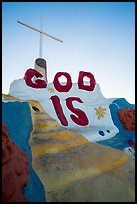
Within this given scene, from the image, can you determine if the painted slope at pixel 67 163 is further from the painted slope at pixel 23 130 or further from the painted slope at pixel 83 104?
the painted slope at pixel 83 104

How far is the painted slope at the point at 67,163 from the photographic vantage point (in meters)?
2.77

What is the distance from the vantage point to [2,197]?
2.29 metres

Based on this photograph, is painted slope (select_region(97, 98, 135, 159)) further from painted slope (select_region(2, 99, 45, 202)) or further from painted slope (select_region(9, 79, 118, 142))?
painted slope (select_region(2, 99, 45, 202))

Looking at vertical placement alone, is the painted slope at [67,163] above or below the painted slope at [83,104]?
below

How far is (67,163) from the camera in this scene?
3006mm

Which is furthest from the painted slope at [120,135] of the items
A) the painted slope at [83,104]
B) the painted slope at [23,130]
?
the painted slope at [23,130]

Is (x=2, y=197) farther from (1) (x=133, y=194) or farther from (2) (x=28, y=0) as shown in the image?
(2) (x=28, y=0)

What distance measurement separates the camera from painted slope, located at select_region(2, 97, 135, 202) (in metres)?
2.77

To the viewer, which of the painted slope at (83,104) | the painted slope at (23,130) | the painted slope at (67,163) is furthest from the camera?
the painted slope at (83,104)

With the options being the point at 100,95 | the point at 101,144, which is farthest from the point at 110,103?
the point at 101,144

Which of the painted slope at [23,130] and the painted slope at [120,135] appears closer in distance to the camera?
the painted slope at [23,130]

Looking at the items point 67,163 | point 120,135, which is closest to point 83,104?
point 120,135

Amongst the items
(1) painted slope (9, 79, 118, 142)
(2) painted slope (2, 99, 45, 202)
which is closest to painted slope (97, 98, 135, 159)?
(1) painted slope (9, 79, 118, 142)

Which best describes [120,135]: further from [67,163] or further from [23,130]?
[23,130]
